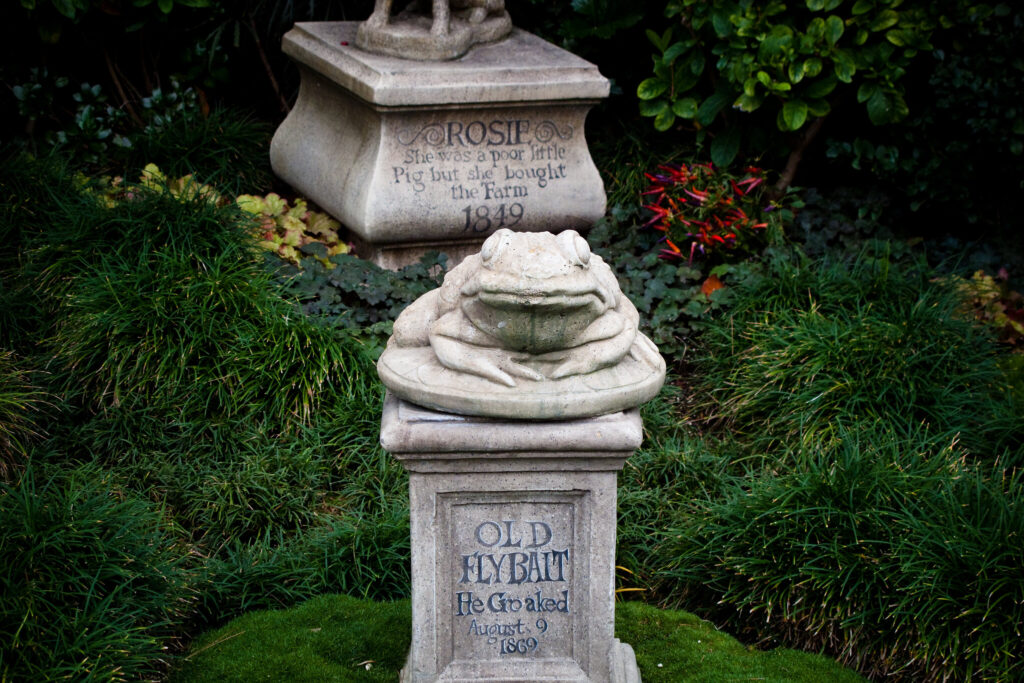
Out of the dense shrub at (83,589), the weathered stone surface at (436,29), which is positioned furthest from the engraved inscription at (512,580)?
the weathered stone surface at (436,29)

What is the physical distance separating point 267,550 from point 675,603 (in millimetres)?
1400

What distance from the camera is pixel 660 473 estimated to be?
14.3 feet

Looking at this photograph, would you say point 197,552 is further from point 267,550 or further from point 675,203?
point 675,203

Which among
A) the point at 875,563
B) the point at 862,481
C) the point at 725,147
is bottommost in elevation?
the point at 875,563

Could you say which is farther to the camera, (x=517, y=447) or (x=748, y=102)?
(x=748, y=102)

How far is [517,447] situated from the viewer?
2.86 m

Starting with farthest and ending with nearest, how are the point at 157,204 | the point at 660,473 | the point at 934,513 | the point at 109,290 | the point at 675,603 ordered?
1. the point at 157,204
2. the point at 109,290
3. the point at 660,473
4. the point at 675,603
5. the point at 934,513

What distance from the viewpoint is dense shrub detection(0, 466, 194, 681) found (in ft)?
10.4

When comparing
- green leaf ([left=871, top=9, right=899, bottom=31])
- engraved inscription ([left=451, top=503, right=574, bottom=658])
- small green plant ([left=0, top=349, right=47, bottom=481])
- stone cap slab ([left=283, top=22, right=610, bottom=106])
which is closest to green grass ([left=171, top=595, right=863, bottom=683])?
engraved inscription ([left=451, top=503, right=574, bottom=658])

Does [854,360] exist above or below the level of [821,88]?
below

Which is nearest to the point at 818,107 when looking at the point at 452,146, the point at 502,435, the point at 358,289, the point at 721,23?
the point at 721,23

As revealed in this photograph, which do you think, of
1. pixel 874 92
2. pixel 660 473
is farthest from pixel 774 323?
pixel 874 92

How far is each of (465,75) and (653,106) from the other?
1120 mm

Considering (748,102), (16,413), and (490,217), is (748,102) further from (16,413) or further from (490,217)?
(16,413)
